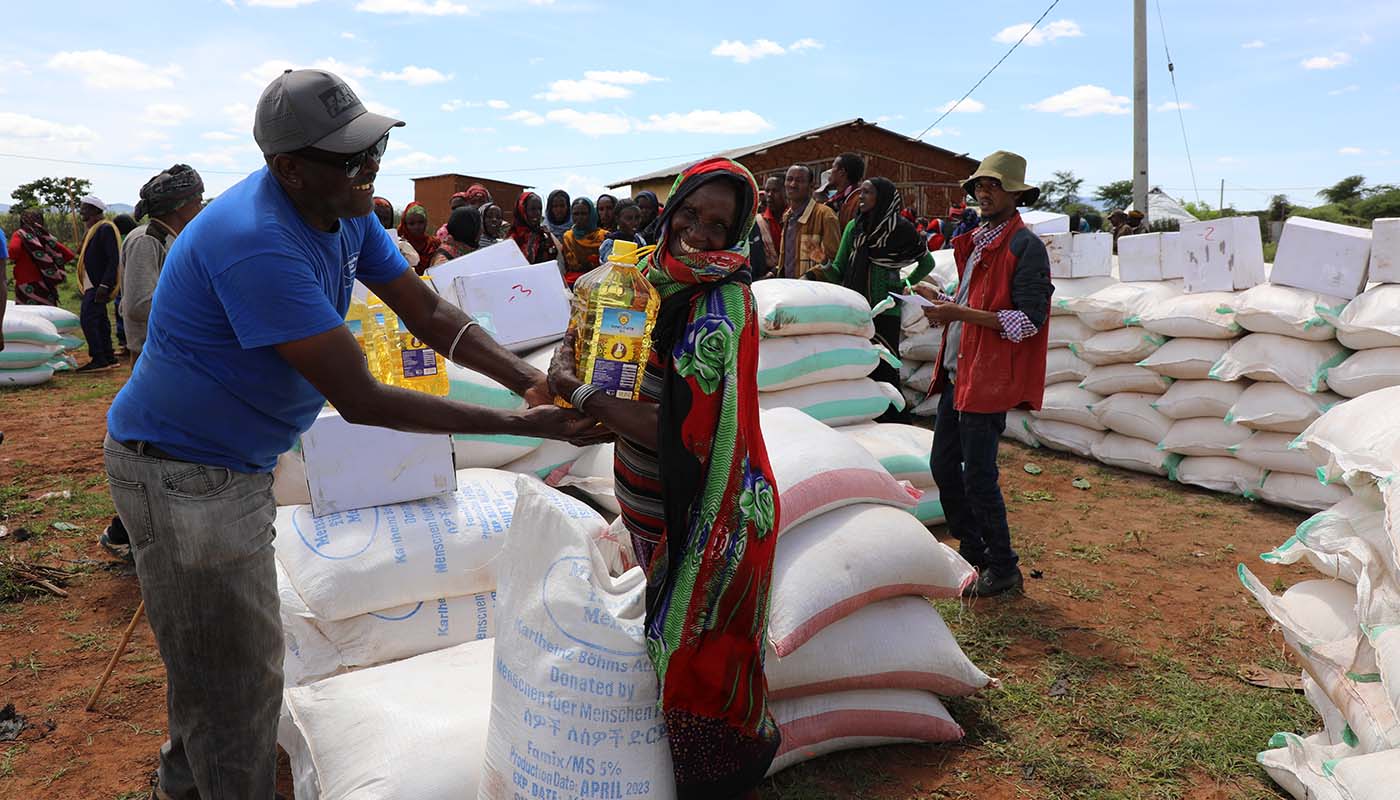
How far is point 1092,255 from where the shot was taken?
6.19m

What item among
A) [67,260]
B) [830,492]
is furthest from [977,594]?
[67,260]

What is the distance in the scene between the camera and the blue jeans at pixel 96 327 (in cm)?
962

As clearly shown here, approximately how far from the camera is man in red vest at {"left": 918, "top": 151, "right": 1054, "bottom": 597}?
365 cm

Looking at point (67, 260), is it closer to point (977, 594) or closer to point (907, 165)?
point (977, 594)

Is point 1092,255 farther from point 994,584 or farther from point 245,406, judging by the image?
point 245,406

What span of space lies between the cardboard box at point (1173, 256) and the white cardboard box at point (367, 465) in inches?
184

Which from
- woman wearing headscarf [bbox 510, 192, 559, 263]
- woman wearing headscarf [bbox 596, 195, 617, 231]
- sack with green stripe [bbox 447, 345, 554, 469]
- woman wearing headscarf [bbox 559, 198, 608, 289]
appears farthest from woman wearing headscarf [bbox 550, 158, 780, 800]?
woman wearing headscarf [bbox 596, 195, 617, 231]

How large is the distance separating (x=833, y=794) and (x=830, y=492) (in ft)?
2.79

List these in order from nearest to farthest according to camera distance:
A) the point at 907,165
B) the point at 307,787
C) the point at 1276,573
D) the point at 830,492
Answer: the point at 307,787, the point at 830,492, the point at 1276,573, the point at 907,165

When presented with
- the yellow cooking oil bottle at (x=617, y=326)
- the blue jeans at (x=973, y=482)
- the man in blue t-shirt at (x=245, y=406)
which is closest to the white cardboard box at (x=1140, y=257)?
the blue jeans at (x=973, y=482)

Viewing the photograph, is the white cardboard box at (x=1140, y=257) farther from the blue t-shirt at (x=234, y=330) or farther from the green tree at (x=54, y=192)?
the green tree at (x=54, y=192)

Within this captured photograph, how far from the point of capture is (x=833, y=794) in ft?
8.13

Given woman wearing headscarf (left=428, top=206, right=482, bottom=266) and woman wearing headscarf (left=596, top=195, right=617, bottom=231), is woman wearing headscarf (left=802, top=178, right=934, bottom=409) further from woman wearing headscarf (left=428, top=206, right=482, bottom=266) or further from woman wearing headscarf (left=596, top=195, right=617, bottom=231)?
woman wearing headscarf (left=596, top=195, right=617, bottom=231)

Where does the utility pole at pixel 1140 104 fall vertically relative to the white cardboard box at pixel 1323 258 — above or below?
above
